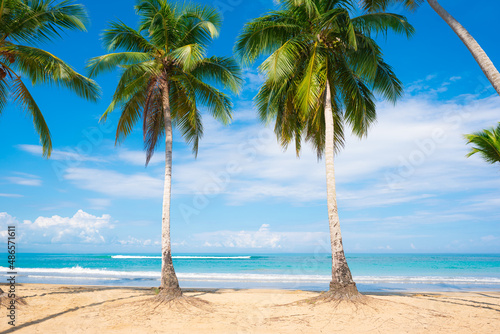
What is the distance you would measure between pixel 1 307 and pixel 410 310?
10.0 m

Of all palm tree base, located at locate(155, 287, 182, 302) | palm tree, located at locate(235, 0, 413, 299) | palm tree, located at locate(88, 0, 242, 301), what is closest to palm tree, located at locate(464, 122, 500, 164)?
palm tree, located at locate(235, 0, 413, 299)

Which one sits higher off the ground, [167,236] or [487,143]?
[487,143]

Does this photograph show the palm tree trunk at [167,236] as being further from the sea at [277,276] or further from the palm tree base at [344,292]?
the sea at [277,276]

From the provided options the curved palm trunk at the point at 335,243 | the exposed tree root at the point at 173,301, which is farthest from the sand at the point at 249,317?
the curved palm trunk at the point at 335,243

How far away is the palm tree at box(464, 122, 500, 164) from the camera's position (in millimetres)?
8500

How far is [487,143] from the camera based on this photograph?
28.2 ft

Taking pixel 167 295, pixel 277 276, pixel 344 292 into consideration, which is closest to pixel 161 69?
pixel 167 295

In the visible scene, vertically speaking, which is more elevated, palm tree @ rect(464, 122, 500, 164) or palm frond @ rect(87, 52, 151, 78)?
palm frond @ rect(87, 52, 151, 78)

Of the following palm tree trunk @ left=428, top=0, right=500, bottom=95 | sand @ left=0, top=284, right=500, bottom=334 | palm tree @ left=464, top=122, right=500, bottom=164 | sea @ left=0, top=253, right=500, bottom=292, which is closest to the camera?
palm tree trunk @ left=428, top=0, right=500, bottom=95

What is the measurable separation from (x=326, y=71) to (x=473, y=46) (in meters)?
4.69

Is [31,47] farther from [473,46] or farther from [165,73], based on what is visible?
[473,46]

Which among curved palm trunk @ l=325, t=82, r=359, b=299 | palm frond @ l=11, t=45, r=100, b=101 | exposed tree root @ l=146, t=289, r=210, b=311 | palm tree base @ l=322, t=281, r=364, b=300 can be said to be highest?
palm frond @ l=11, t=45, r=100, b=101

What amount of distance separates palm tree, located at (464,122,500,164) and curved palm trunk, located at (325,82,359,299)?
3.66 metres

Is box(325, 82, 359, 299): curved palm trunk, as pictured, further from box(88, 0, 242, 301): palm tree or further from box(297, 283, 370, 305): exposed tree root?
box(88, 0, 242, 301): palm tree
